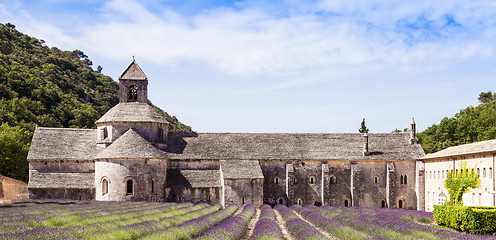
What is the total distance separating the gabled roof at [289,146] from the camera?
50.2 meters

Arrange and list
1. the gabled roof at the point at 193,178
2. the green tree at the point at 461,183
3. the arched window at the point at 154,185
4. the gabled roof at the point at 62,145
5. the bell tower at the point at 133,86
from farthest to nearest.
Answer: the bell tower at the point at 133,86
the gabled roof at the point at 62,145
the gabled roof at the point at 193,178
the arched window at the point at 154,185
the green tree at the point at 461,183

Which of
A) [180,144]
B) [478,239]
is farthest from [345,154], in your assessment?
[478,239]

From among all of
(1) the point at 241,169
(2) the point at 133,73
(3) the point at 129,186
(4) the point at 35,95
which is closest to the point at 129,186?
(3) the point at 129,186

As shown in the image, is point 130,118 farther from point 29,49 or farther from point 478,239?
point 29,49

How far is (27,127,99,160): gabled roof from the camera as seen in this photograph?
48.0 metres

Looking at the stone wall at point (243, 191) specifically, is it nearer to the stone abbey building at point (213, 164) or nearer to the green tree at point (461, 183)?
the stone abbey building at point (213, 164)

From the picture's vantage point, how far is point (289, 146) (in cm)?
5219

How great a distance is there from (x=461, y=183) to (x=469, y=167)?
137cm

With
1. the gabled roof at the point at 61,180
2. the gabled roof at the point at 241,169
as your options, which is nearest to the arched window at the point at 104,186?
the gabled roof at the point at 61,180

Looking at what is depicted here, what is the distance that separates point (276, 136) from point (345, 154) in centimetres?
756

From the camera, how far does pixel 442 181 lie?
4381 centimetres

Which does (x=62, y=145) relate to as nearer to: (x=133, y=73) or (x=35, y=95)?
(x=133, y=73)

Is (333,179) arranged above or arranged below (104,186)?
above

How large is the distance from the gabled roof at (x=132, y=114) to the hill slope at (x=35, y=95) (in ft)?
37.7
